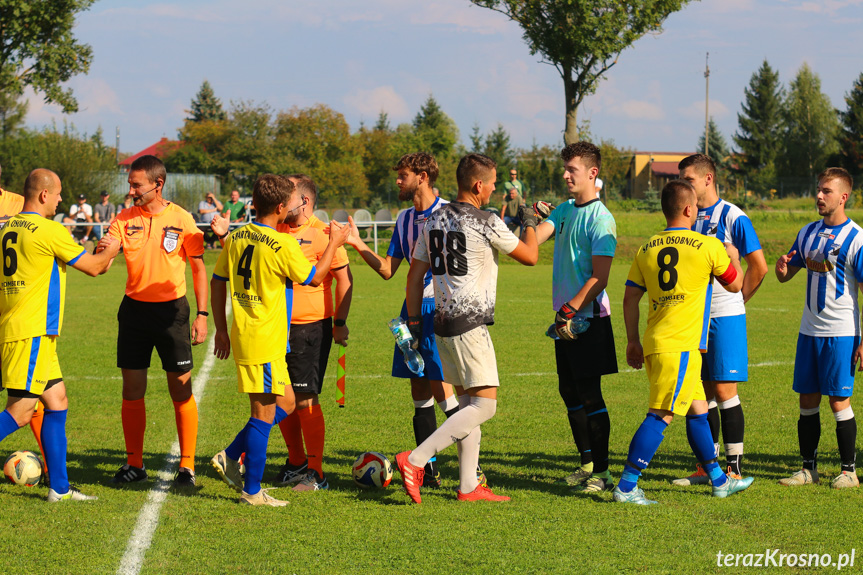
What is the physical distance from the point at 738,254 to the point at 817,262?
0.59 meters

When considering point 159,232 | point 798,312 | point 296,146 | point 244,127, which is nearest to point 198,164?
point 244,127

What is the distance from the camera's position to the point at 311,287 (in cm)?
575

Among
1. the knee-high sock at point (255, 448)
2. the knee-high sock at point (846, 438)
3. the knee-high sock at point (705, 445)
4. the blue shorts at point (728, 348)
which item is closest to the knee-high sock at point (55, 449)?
the knee-high sock at point (255, 448)

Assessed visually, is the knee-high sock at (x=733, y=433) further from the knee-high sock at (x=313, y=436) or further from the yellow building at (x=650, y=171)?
the yellow building at (x=650, y=171)

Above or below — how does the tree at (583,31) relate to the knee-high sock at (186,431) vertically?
above

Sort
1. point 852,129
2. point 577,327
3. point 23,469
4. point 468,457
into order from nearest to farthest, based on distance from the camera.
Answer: point 468,457 < point 577,327 < point 23,469 < point 852,129

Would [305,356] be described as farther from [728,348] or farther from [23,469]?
[728,348]

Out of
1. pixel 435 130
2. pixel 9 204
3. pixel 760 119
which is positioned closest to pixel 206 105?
pixel 435 130

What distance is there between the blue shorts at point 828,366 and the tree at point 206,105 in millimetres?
106259

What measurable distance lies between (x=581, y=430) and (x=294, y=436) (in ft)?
6.85

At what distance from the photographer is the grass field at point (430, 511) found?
431cm

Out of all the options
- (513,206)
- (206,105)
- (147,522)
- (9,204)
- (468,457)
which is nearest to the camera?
(147,522)

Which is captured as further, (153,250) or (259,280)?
(153,250)

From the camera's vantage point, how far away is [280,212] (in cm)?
520
